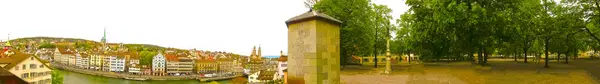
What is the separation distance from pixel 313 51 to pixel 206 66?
364 ft

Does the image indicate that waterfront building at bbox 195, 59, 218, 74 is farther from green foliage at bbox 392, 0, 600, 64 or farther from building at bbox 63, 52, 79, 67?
green foliage at bbox 392, 0, 600, 64

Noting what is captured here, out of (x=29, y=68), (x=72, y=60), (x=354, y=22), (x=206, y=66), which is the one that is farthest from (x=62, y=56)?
(x=354, y=22)

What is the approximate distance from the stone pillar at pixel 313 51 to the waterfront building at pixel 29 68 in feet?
99.5

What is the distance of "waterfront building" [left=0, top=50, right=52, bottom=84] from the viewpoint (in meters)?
26.7

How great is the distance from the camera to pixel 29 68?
28.5m

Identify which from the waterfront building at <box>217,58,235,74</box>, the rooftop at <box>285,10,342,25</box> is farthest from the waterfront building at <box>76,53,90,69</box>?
the rooftop at <box>285,10,342,25</box>

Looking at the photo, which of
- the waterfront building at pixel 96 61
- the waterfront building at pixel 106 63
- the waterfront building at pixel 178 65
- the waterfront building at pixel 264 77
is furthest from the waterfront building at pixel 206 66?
the waterfront building at pixel 264 77

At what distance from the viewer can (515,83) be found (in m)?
10.9

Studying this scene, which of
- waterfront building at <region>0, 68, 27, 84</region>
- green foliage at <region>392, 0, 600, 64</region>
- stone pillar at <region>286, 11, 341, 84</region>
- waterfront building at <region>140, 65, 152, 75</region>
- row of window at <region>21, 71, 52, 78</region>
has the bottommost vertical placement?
waterfront building at <region>140, 65, 152, 75</region>

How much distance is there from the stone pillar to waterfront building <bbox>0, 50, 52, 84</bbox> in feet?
99.5

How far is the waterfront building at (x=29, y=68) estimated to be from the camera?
1050 inches

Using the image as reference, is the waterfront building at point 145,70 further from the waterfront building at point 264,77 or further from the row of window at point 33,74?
the row of window at point 33,74

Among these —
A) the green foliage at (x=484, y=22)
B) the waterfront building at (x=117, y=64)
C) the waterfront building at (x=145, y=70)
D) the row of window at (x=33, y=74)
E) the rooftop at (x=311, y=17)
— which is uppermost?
the green foliage at (x=484, y=22)

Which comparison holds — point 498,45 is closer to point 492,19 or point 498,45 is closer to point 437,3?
point 492,19
